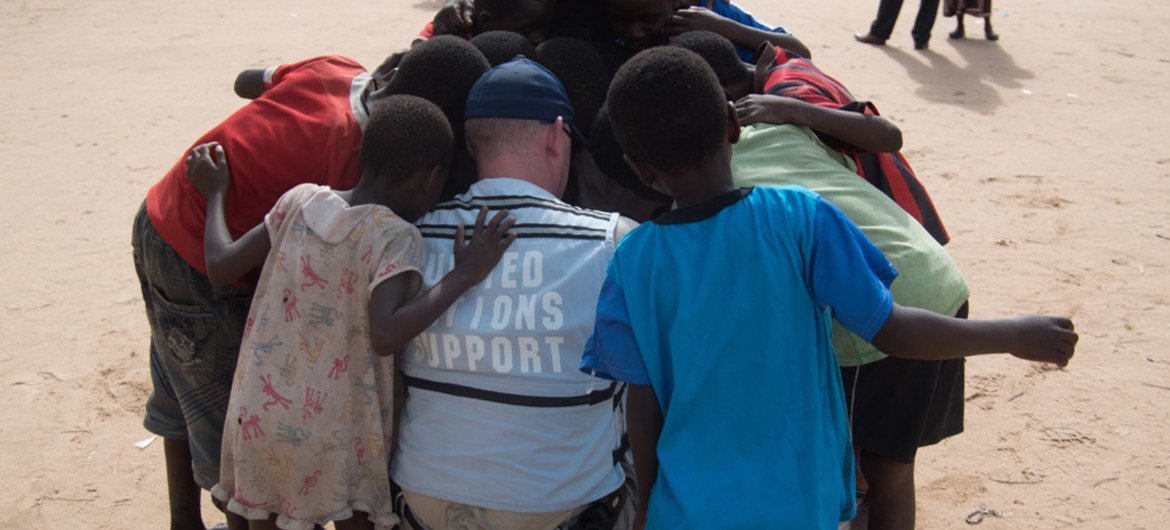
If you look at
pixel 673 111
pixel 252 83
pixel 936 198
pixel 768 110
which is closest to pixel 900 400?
pixel 768 110

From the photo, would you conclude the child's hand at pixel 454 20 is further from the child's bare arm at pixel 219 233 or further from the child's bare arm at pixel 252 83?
the child's bare arm at pixel 219 233

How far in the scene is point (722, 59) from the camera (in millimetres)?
→ 2592

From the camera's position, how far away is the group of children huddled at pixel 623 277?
1.79 metres

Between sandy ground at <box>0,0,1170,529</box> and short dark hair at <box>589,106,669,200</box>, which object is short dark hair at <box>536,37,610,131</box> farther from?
sandy ground at <box>0,0,1170,529</box>

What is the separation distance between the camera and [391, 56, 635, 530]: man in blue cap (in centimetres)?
212

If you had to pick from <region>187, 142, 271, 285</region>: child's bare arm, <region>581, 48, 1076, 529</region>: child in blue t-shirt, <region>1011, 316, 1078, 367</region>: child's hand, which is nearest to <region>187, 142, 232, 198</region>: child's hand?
<region>187, 142, 271, 285</region>: child's bare arm

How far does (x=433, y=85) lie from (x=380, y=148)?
352mm

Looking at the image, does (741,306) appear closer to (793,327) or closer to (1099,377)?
(793,327)

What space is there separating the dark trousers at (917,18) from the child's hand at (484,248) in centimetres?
773

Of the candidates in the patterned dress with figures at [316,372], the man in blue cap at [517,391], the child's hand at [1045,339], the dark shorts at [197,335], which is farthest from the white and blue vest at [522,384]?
the child's hand at [1045,339]

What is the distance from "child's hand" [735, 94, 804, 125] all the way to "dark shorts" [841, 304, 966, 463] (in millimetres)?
636

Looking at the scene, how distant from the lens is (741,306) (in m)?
1.77

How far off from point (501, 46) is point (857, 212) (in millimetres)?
1064

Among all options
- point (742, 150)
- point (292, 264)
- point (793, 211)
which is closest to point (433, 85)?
point (292, 264)
